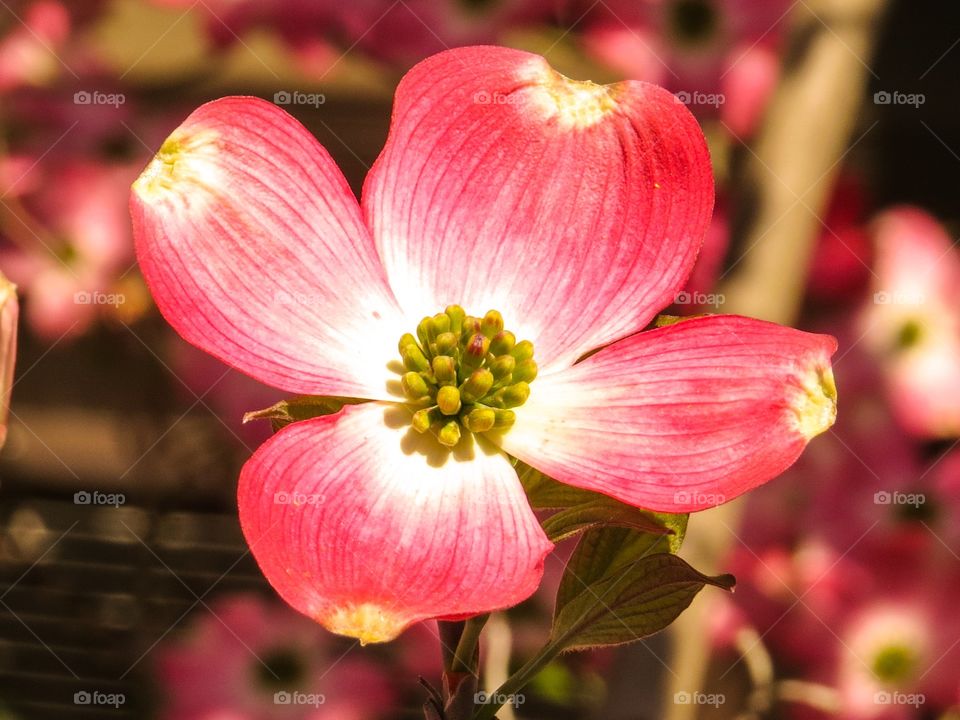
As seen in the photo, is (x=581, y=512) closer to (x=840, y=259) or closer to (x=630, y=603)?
(x=630, y=603)

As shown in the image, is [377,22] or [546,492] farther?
[377,22]

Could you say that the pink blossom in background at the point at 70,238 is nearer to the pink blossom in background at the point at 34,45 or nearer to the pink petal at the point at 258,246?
the pink blossom in background at the point at 34,45

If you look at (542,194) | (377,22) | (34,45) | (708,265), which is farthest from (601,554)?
(34,45)

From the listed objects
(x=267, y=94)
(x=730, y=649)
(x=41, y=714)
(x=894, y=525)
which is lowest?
(x=41, y=714)

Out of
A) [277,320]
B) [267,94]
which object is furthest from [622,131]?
[267,94]

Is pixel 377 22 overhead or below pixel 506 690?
overhead

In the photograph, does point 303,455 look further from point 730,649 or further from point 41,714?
point 41,714
